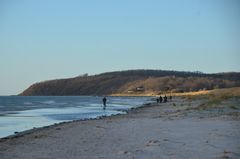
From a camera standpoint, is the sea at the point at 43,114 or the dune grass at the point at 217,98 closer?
the sea at the point at 43,114

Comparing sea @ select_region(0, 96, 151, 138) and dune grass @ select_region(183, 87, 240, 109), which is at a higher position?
dune grass @ select_region(183, 87, 240, 109)

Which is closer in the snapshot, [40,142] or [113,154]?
[113,154]

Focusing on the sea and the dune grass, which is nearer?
the sea

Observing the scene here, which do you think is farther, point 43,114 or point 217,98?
point 217,98

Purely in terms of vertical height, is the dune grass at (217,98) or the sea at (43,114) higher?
the dune grass at (217,98)

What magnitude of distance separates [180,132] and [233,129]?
2.38 m

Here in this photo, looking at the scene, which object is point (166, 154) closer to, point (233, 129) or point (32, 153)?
point (32, 153)

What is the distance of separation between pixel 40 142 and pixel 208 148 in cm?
723

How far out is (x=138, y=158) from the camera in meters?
12.3

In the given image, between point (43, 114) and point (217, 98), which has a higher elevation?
point (217, 98)

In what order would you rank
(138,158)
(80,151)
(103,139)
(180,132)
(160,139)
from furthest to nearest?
(180,132) → (103,139) → (160,139) → (80,151) → (138,158)

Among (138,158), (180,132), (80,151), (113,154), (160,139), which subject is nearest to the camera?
(138,158)

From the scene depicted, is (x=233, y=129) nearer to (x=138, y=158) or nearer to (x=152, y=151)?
(x=152, y=151)

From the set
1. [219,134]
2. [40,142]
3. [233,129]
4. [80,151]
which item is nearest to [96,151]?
[80,151]
